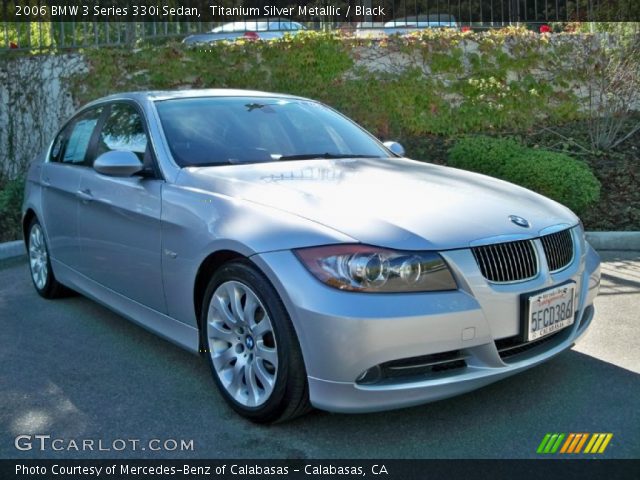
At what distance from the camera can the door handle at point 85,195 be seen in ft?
15.6

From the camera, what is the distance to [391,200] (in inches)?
140

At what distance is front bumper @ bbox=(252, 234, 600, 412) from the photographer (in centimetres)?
301

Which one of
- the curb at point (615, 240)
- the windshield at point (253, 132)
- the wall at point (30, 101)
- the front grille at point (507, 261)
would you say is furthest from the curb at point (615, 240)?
the wall at point (30, 101)

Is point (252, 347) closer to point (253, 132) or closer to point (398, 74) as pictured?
point (253, 132)

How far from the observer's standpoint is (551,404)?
360cm

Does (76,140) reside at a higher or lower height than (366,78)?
lower

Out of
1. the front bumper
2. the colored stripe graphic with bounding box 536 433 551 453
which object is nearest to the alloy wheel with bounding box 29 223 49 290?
the front bumper

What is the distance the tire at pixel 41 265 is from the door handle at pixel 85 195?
88cm

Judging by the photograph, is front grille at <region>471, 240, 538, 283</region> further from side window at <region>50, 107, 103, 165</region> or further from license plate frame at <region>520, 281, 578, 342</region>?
side window at <region>50, 107, 103, 165</region>

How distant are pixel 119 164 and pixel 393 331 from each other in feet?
6.42

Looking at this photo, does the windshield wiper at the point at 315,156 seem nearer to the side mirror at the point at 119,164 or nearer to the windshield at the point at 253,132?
the windshield at the point at 253,132

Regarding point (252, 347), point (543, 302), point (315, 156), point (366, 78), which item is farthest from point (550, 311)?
point (366, 78)

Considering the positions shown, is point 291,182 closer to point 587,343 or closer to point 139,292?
point 139,292
